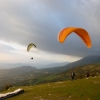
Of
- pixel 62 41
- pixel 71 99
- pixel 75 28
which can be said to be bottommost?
pixel 71 99

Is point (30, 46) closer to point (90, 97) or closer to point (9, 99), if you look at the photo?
point (9, 99)

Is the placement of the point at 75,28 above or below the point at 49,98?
above

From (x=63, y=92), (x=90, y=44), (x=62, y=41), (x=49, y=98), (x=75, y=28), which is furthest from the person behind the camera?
(x=63, y=92)

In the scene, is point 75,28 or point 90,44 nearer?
point 75,28

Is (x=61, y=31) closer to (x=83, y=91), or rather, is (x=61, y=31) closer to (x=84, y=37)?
(x=84, y=37)

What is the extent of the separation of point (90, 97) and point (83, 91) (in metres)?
2.83

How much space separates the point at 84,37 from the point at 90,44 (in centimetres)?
135

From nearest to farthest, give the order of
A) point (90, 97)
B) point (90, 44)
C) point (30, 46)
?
point (90, 44) < point (90, 97) < point (30, 46)

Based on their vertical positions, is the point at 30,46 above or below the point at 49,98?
above

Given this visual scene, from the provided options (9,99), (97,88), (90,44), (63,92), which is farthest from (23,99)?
(90,44)

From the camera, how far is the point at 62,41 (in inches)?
729

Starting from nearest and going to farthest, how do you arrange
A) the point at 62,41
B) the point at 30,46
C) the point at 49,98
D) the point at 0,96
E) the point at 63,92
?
the point at 62,41
the point at 49,98
the point at 63,92
the point at 0,96
the point at 30,46

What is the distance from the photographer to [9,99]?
2848 centimetres

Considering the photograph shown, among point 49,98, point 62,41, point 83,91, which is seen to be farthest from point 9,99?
point 62,41
